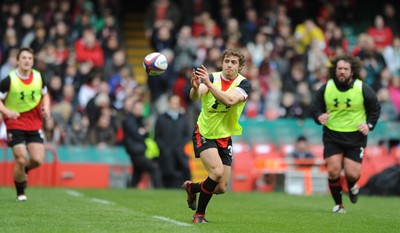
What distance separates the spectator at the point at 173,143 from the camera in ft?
75.5

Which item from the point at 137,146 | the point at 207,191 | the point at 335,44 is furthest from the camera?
the point at 335,44

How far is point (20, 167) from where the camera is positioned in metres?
15.2

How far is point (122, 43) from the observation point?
27.8 m

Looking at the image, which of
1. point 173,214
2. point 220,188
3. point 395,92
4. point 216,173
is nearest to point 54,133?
A: point 395,92

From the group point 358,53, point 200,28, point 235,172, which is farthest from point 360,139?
point 200,28

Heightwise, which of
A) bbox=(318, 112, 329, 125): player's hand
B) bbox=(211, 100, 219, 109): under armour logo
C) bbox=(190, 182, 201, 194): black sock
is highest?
bbox=(211, 100, 219, 109): under armour logo

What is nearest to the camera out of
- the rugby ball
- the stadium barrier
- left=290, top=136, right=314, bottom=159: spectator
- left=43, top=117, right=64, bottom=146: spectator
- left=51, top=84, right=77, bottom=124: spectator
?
the rugby ball

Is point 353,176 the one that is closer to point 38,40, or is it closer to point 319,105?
point 319,105

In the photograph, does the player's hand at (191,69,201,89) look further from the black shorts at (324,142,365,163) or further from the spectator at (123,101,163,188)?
the spectator at (123,101,163,188)

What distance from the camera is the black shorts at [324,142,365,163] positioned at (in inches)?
585

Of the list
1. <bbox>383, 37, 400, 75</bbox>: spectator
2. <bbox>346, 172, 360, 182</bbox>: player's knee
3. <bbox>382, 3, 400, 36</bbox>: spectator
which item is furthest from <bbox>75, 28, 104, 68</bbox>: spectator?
<bbox>346, 172, 360, 182</bbox>: player's knee

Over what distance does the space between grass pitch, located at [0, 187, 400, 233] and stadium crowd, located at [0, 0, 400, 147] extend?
20.4ft

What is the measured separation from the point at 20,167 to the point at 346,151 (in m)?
5.12

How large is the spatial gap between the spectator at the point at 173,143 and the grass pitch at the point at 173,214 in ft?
13.7
